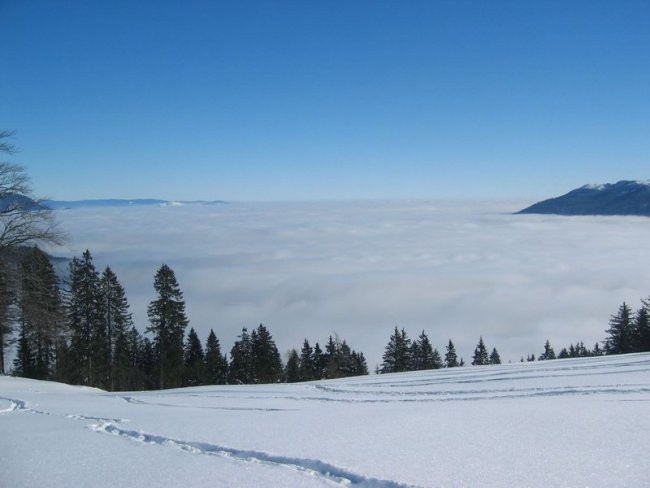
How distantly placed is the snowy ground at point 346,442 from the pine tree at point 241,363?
31.1 m

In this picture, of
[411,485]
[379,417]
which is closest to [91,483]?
[411,485]

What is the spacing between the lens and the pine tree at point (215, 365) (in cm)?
4219

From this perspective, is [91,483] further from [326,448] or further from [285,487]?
[326,448]

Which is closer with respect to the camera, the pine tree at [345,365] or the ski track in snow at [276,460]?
the ski track in snow at [276,460]

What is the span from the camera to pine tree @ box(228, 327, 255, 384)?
1625 inches

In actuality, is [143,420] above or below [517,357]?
above

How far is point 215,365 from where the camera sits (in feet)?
141

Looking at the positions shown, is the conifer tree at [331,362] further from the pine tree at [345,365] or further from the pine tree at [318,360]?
the pine tree at [345,365]

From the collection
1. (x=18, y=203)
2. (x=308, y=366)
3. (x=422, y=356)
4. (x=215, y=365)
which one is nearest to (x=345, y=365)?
(x=308, y=366)

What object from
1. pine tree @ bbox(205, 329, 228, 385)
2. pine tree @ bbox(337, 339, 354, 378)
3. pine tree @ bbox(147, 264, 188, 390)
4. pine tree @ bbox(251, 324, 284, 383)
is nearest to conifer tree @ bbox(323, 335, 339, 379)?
pine tree @ bbox(337, 339, 354, 378)

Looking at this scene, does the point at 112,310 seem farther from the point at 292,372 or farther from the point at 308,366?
the point at 308,366

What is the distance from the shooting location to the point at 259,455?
5969mm

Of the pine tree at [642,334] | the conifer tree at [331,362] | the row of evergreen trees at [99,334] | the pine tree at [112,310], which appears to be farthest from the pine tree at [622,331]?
the pine tree at [112,310]

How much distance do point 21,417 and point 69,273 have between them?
25.9 m
